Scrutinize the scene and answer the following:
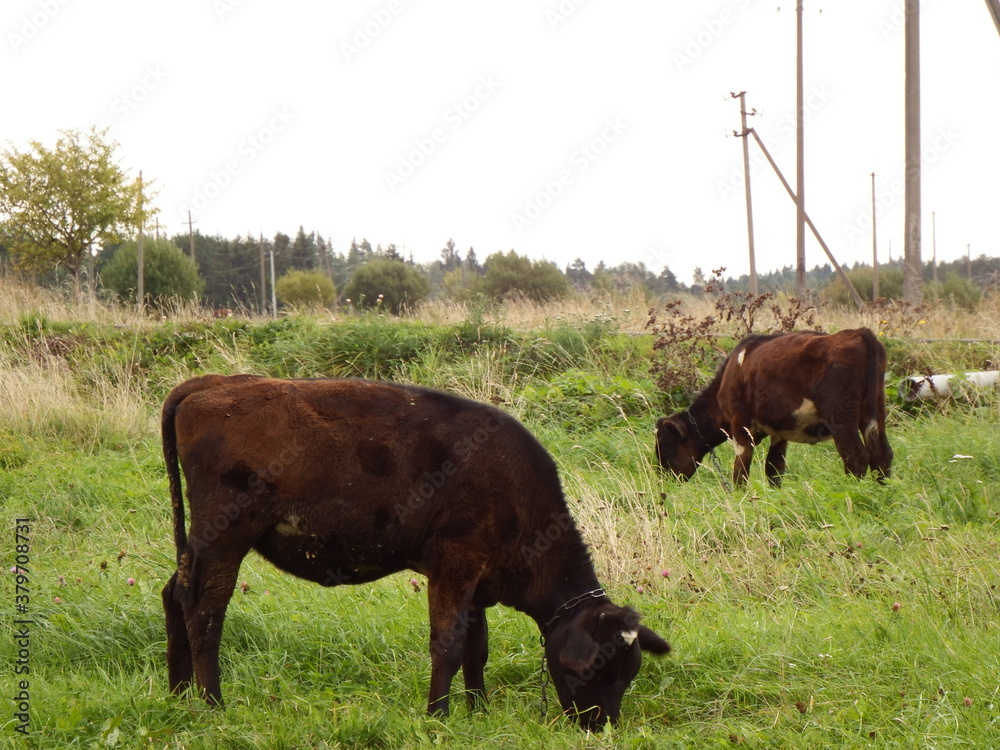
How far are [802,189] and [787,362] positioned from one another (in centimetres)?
1741

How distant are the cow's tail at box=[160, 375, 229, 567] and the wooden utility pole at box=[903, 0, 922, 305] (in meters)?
14.7

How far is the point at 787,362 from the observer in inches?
335

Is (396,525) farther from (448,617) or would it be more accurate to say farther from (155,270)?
(155,270)

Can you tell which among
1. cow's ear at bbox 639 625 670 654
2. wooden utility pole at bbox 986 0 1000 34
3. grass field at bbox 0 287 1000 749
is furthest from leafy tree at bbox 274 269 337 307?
cow's ear at bbox 639 625 670 654

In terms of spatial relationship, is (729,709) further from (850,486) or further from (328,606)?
(850,486)

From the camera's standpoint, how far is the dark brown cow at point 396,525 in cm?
410

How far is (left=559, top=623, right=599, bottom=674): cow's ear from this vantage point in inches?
157

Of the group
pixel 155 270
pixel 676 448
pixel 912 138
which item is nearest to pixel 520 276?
pixel 155 270

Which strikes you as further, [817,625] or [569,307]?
[569,307]

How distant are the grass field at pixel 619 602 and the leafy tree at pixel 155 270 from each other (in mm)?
22239

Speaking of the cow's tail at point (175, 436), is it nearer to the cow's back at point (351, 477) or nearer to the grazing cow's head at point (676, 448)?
the cow's back at point (351, 477)

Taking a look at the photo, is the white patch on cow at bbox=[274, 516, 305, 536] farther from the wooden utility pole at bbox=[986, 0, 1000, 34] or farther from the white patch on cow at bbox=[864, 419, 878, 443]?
the white patch on cow at bbox=[864, 419, 878, 443]

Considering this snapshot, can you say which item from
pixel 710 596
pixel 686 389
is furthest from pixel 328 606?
pixel 686 389

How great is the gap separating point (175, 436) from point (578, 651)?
2241 mm
